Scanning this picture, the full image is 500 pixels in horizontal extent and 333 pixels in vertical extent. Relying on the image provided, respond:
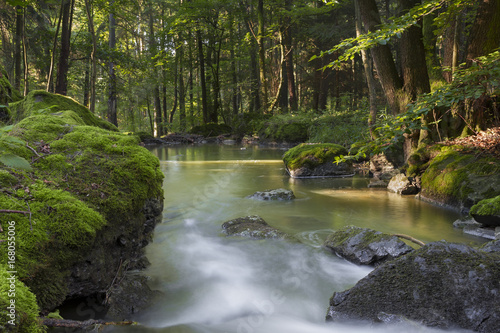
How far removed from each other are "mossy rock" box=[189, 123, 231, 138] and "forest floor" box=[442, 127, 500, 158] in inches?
851

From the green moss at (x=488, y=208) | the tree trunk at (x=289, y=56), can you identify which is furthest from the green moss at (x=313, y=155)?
the tree trunk at (x=289, y=56)

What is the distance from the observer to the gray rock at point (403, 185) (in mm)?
8297

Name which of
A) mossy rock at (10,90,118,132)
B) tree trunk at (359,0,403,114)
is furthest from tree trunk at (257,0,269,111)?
mossy rock at (10,90,118,132)

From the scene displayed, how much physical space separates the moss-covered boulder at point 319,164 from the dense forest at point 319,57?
149 centimetres

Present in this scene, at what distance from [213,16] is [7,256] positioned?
2703cm

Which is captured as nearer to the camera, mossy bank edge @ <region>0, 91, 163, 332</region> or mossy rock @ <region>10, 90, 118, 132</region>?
mossy bank edge @ <region>0, 91, 163, 332</region>

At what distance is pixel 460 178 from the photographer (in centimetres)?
686

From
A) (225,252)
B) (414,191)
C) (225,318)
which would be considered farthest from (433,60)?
(225,318)

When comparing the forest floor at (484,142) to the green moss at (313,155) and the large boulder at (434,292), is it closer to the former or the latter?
the green moss at (313,155)

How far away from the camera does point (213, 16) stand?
26188 mm

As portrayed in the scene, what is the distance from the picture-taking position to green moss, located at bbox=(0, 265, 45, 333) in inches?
63.4

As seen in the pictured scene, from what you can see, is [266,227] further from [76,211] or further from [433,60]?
[433,60]

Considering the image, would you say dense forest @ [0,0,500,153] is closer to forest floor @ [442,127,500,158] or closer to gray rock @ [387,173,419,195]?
forest floor @ [442,127,500,158]

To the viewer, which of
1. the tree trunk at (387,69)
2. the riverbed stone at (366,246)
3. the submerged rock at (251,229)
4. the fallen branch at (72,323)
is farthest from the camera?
the tree trunk at (387,69)
